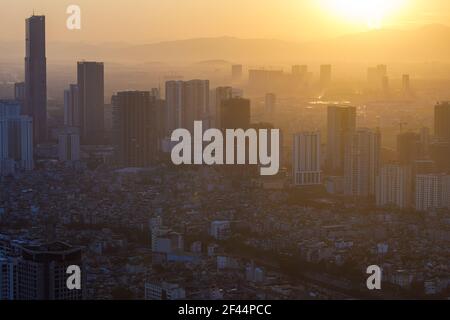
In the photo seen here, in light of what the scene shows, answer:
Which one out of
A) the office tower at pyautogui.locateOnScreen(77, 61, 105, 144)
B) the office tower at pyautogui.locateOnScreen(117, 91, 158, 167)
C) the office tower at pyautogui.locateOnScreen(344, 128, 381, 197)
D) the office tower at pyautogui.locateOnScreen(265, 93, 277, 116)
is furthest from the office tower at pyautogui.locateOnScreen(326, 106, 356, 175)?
the office tower at pyautogui.locateOnScreen(77, 61, 105, 144)

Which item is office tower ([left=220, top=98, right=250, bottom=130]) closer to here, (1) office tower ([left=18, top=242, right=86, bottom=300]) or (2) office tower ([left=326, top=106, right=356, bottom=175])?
(2) office tower ([left=326, top=106, right=356, bottom=175])

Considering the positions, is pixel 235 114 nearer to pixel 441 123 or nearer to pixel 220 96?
pixel 220 96

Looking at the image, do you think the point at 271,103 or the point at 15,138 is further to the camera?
the point at 15,138

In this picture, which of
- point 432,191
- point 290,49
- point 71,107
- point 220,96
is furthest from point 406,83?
point 71,107

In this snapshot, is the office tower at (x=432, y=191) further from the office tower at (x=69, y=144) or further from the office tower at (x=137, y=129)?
the office tower at (x=69, y=144)

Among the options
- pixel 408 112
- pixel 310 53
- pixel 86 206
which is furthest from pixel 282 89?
pixel 86 206

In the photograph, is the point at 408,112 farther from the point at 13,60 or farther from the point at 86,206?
the point at 13,60
